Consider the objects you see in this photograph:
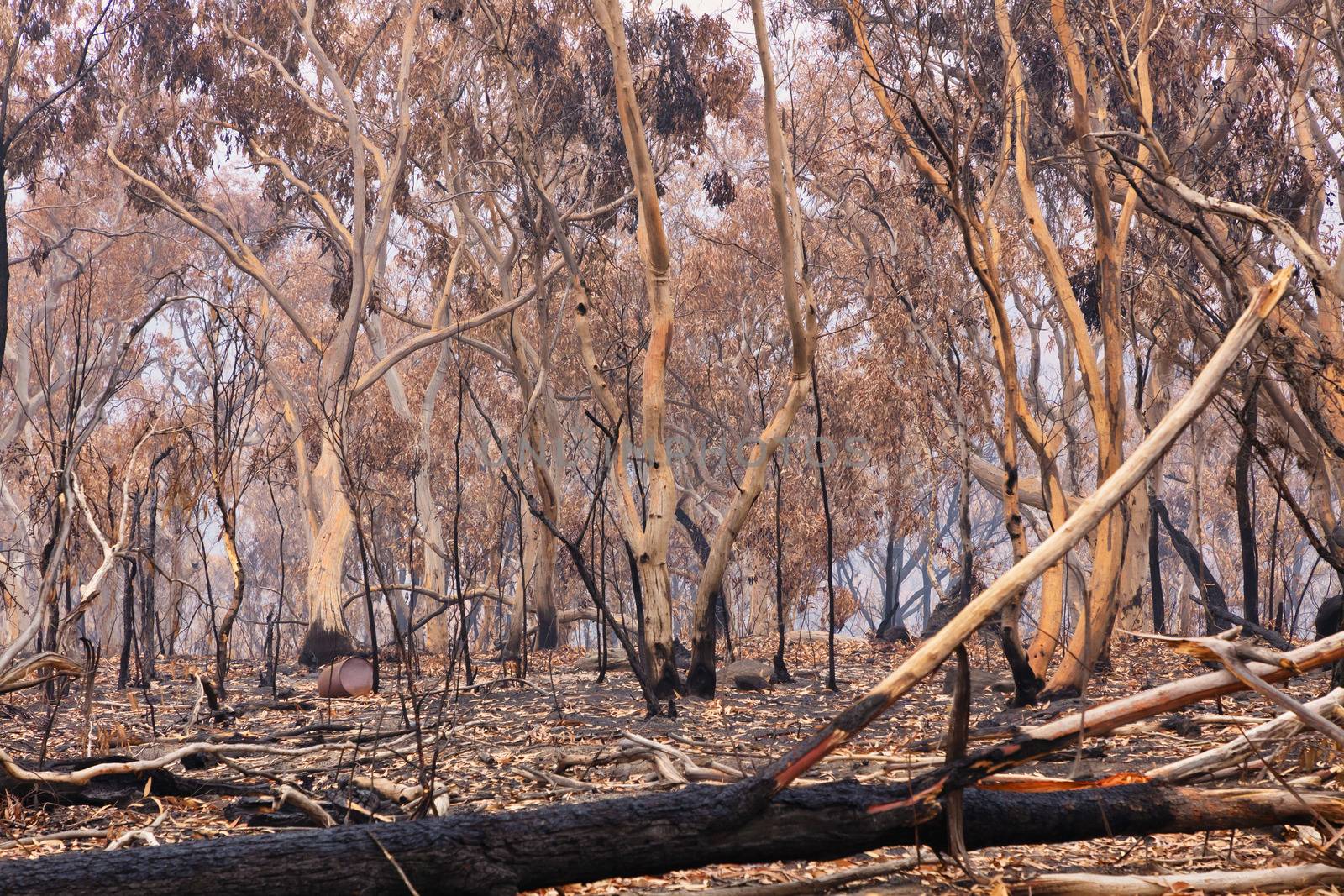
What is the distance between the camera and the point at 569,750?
5.74m

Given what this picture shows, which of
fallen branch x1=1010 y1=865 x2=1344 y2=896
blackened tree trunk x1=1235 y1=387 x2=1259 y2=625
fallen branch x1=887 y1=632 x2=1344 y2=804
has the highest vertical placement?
blackened tree trunk x1=1235 y1=387 x2=1259 y2=625

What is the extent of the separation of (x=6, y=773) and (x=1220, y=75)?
12662 mm

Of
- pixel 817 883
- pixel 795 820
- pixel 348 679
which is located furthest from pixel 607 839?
pixel 348 679

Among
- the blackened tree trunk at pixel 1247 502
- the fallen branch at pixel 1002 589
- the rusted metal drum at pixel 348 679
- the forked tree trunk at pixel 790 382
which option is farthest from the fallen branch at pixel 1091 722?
the rusted metal drum at pixel 348 679

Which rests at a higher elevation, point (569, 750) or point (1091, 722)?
point (1091, 722)

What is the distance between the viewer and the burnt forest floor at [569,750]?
3242 millimetres

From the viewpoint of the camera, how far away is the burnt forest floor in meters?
3.24

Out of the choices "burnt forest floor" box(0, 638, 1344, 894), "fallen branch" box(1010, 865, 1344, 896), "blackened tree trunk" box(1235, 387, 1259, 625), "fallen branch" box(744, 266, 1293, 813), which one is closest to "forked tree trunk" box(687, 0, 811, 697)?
"burnt forest floor" box(0, 638, 1344, 894)

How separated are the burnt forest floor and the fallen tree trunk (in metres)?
0.19

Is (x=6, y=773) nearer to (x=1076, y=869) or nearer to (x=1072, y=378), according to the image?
(x=1076, y=869)

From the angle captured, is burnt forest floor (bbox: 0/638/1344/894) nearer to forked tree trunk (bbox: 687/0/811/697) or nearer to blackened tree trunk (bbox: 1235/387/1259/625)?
forked tree trunk (bbox: 687/0/811/697)

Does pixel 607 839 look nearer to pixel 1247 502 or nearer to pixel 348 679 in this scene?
pixel 1247 502

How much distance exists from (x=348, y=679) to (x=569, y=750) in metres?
3.81

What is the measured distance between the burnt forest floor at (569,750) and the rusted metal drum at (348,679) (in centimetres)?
16
